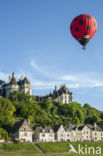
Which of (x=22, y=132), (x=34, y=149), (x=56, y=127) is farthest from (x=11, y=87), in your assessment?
(x=34, y=149)

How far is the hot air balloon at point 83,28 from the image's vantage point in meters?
32.7

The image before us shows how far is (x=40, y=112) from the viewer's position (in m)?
89.8

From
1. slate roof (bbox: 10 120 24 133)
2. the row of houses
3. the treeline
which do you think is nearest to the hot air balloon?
the row of houses

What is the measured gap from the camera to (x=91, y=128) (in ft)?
282

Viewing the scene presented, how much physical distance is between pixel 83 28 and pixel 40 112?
59751 mm

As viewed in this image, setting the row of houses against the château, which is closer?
the row of houses

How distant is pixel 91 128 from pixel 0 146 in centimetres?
3944

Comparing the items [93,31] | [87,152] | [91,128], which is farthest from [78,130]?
[93,31]

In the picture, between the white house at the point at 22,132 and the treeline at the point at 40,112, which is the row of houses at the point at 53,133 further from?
the treeline at the point at 40,112

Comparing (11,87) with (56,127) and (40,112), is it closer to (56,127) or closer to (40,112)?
(40,112)

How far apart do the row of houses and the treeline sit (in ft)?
13.3

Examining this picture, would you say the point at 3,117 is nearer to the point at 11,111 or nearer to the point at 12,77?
the point at 11,111

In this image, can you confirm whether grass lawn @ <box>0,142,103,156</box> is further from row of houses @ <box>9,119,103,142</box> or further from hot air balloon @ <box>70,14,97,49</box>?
hot air balloon @ <box>70,14,97,49</box>

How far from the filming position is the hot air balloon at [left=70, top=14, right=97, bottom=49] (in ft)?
107
